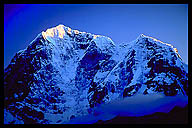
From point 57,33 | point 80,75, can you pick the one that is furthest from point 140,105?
point 57,33

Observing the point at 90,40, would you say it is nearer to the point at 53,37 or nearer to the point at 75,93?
the point at 53,37

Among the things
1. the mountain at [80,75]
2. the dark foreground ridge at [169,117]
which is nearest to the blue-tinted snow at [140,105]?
the dark foreground ridge at [169,117]

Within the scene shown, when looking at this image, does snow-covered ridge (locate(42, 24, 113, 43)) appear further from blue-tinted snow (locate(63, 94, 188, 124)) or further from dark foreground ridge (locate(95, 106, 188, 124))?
dark foreground ridge (locate(95, 106, 188, 124))

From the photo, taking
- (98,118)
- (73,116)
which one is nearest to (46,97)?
(73,116)

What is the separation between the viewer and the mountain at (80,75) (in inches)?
2496

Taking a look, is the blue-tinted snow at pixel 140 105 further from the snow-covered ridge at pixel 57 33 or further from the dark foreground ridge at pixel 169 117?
the snow-covered ridge at pixel 57 33

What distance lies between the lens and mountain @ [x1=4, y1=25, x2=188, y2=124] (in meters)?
63.4

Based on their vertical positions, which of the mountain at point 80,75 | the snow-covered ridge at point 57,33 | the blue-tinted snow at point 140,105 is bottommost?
the blue-tinted snow at point 140,105

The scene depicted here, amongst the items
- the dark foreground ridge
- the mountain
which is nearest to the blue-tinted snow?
the dark foreground ridge

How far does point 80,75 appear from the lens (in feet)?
277

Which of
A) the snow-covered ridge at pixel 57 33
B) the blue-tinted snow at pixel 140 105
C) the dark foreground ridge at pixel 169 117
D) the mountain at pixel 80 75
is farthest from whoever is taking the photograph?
the snow-covered ridge at pixel 57 33

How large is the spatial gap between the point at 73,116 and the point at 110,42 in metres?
34.8

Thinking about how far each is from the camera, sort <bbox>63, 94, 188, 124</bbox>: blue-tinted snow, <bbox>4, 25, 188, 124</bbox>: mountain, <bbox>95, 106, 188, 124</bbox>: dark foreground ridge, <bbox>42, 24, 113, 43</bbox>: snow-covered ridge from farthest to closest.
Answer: <bbox>42, 24, 113, 43</bbox>: snow-covered ridge < <bbox>4, 25, 188, 124</bbox>: mountain < <bbox>63, 94, 188, 124</bbox>: blue-tinted snow < <bbox>95, 106, 188, 124</bbox>: dark foreground ridge

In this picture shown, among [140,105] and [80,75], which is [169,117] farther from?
[80,75]
